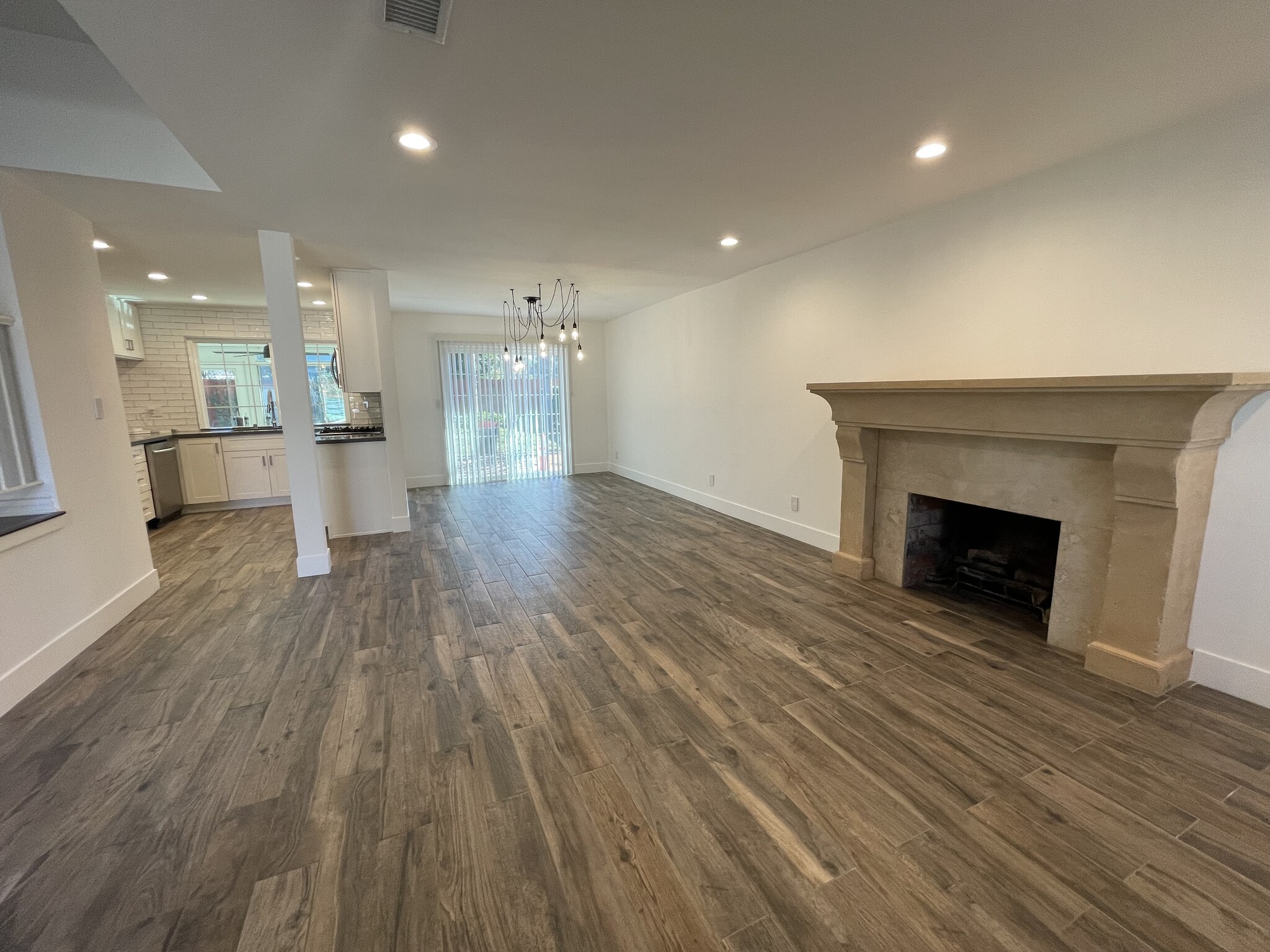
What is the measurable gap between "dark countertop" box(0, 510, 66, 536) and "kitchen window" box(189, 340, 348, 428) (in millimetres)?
3678

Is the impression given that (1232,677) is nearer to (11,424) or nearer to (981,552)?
(981,552)

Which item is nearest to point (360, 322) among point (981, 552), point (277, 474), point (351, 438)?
point (351, 438)

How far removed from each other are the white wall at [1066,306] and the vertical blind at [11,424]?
4.93 meters

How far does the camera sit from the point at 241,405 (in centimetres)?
651

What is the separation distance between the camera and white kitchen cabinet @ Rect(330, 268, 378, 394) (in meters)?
4.56

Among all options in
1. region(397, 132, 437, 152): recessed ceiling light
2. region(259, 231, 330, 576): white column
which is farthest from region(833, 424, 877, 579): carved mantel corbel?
region(259, 231, 330, 576): white column

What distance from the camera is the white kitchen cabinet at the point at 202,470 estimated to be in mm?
5664

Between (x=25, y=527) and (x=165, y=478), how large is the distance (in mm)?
3667

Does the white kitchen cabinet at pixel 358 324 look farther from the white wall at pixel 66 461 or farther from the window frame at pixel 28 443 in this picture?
the window frame at pixel 28 443

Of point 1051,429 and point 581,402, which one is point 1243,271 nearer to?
point 1051,429

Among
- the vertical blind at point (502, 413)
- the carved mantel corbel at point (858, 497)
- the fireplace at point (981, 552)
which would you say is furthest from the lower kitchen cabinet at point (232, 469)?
the fireplace at point (981, 552)

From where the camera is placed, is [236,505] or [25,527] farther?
[236,505]

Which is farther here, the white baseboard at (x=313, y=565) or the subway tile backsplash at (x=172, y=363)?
the subway tile backsplash at (x=172, y=363)

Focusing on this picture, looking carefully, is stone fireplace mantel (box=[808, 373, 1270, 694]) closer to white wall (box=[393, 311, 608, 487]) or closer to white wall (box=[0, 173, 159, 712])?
white wall (box=[0, 173, 159, 712])
